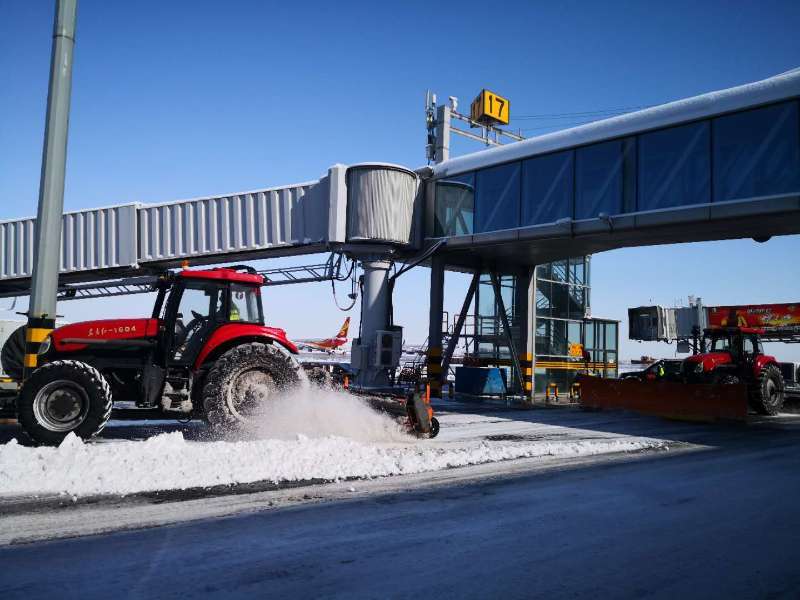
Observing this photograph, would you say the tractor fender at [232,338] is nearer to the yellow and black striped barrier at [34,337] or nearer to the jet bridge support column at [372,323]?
the yellow and black striped barrier at [34,337]

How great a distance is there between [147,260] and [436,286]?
8.13 meters

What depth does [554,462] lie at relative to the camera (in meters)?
8.36

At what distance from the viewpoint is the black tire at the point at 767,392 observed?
1606 centimetres

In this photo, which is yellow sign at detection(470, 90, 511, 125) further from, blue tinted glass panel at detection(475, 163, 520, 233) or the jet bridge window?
the jet bridge window

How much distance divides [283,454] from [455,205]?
39.2 ft

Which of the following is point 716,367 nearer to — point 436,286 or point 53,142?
point 436,286

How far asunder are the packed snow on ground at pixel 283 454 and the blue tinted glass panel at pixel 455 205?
8.39 meters

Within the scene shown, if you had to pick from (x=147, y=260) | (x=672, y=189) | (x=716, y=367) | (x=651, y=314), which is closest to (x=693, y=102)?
(x=672, y=189)

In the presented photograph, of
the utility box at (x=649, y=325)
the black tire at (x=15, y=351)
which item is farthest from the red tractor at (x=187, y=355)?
the utility box at (x=649, y=325)

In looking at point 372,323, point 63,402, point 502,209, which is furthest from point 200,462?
point 502,209

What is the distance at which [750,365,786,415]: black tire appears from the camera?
16.1 m

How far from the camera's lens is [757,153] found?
497 inches

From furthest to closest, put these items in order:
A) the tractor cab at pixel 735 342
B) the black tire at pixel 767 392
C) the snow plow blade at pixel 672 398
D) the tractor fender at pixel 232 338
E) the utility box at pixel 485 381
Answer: the utility box at pixel 485 381 < the tractor cab at pixel 735 342 < the black tire at pixel 767 392 < the snow plow blade at pixel 672 398 < the tractor fender at pixel 232 338

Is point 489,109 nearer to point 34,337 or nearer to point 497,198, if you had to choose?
point 497,198
